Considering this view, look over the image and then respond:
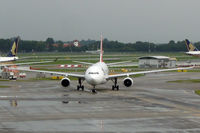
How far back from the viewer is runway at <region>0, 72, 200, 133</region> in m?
27.8

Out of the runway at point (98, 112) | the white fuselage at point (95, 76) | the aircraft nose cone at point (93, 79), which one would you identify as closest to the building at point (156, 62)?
the white fuselage at point (95, 76)

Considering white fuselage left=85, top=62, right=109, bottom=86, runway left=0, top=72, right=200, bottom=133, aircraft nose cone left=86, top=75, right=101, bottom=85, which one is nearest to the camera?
runway left=0, top=72, right=200, bottom=133

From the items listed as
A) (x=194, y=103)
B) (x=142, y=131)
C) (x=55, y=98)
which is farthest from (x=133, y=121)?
(x=55, y=98)

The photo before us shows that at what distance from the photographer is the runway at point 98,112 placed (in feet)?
91.0

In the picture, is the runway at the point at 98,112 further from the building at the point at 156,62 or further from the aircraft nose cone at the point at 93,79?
the building at the point at 156,62

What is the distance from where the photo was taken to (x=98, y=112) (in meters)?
34.8

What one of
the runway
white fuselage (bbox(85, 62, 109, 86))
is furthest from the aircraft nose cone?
the runway

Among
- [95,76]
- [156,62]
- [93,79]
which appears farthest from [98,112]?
[156,62]

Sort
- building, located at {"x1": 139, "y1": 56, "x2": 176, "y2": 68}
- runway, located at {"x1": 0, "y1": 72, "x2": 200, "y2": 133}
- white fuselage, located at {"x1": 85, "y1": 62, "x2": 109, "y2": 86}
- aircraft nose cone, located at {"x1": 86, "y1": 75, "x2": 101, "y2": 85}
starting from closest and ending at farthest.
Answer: runway, located at {"x1": 0, "y1": 72, "x2": 200, "y2": 133}
aircraft nose cone, located at {"x1": 86, "y1": 75, "x2": 101, "y2": 85}
white fuselage, located at {"x1": 85, "y1": 62, "x2": 109, "y2": 86}
building, located at {"x1": 139, "y1": 56, "x2": 176, "y2": 68}

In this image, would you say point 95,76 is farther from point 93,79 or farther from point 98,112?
point 98,112

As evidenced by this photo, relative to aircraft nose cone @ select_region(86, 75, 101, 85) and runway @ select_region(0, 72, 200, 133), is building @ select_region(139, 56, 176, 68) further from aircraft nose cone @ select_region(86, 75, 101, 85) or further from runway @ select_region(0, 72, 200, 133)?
runway @ select_region(0, 72, 200, 133)

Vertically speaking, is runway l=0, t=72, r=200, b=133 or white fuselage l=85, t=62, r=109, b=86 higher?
white fuselage l=85, t=62, r=109, b=86

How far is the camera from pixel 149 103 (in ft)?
137

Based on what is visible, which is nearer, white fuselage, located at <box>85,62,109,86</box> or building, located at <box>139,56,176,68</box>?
white fuselage, located at <box>85,62,109,86</box>
